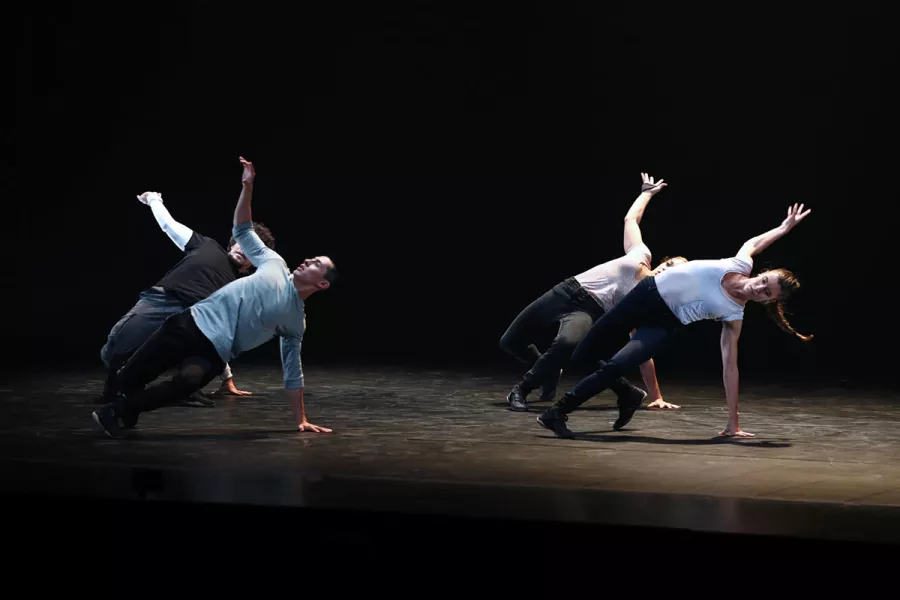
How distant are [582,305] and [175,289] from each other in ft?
6.78

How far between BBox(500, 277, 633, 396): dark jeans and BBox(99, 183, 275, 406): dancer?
143 centimetres

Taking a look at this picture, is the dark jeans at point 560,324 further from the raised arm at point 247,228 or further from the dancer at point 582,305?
the raised arm at point 247,228

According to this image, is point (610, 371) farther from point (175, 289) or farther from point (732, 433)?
point (175, 289)

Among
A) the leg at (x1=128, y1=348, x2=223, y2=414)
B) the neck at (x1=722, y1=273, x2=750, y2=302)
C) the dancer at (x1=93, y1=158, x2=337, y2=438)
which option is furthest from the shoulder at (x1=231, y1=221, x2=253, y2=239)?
the neck at (x1=722, y1=273, x2=750, y2=302)

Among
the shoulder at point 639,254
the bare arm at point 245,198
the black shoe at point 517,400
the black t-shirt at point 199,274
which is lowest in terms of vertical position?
the black shoe at point 517,400

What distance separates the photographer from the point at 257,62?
1080 centimetres

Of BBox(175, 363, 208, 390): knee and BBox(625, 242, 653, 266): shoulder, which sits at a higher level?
BBox(625, 242, 653, 266): shoulder

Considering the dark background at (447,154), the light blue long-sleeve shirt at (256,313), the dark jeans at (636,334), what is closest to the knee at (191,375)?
the light blue long-sleeve shirt at (256,313)

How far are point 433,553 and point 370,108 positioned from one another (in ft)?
24.5

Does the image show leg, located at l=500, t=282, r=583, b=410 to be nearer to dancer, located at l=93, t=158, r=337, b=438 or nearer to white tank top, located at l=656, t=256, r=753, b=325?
white tank top, located at l=656, t=256, r=753, b=325

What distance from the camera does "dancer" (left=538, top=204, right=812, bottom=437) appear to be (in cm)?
541

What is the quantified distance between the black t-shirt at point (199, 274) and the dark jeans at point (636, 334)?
6.44 ft

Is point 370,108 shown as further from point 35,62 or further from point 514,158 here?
point 35,62

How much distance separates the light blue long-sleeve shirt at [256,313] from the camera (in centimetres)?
541
